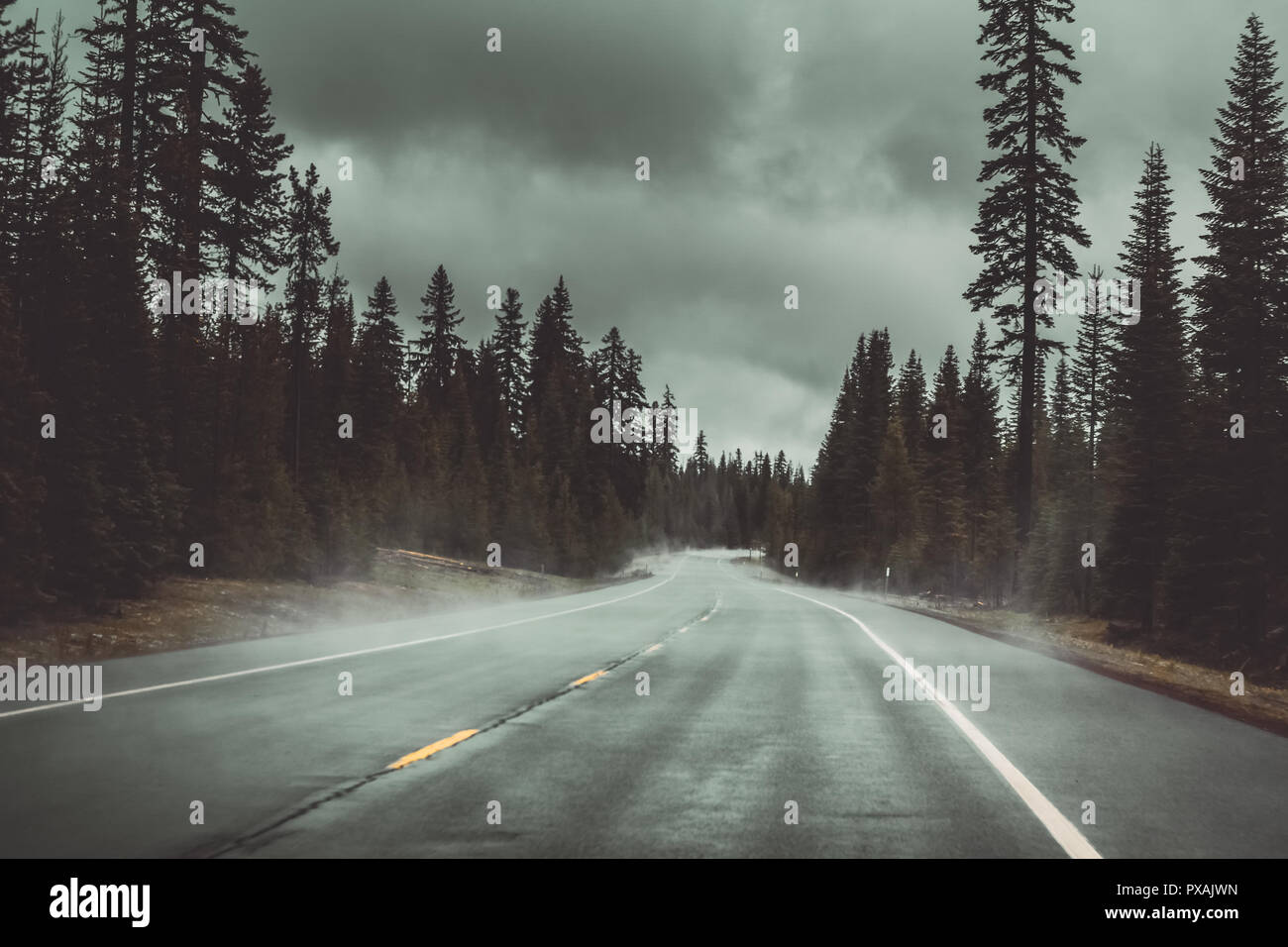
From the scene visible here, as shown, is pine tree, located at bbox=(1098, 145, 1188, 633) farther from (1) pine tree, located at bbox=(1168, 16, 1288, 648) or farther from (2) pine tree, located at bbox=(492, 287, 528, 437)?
(2) pine tree, located at bbox=(492, 287, 528, 437)

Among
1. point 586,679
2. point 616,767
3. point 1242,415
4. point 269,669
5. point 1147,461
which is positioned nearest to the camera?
point 616,767

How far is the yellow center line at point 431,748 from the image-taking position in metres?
8.00

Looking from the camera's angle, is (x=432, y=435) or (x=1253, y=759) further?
(x=432, y=435)

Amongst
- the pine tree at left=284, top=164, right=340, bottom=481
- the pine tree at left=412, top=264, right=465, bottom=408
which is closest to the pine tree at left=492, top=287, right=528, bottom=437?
the pine tree at left=412, top=264, right=465, bottom=408

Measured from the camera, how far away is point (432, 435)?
8162 centimetres

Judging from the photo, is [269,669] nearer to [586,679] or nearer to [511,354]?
[586,679]

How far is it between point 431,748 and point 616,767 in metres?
1.71

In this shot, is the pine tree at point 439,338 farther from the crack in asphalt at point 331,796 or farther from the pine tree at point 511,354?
the crack in asphalt at point 331,796

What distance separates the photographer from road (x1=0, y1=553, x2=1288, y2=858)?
5.89 meters

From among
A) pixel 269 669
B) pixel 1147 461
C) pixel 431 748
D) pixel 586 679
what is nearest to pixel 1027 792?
pixel 431 748

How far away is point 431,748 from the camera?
8.71 metres
